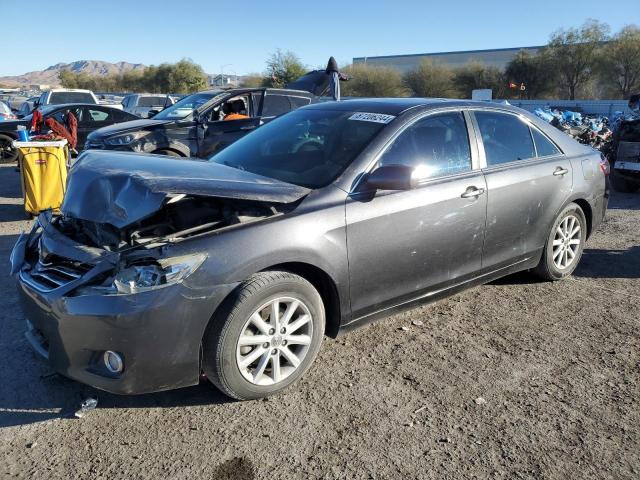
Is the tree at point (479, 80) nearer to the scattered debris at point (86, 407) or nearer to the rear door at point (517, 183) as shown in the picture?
the rear door at point (517, 183)

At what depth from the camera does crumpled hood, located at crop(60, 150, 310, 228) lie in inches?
114

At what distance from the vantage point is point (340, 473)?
2.51 metres

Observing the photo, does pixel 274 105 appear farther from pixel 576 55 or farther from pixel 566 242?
pixel 576 55

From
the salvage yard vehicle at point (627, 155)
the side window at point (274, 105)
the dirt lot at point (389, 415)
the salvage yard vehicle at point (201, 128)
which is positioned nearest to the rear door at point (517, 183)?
the dirt lot at point (389, 415)

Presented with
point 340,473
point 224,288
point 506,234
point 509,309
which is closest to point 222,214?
point 224,288

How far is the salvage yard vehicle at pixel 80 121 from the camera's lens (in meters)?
13.5

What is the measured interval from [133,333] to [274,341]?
2.67ft

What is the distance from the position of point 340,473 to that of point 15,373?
2.29 metres

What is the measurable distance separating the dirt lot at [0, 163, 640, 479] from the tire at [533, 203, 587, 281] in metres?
0.73

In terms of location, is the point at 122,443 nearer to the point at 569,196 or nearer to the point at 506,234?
the point at 506,234

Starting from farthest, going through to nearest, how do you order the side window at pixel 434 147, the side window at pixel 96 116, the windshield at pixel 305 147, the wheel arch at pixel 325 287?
1. the side window at pixel 96 116
2. the side window at pixel 434 147
3. the windshield at pixel 305 147
4. the wheel arch at pixel 325 287

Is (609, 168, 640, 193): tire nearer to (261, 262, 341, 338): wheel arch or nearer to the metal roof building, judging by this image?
(261, 262, 341, 338): wheel arch

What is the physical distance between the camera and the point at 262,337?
300 cm

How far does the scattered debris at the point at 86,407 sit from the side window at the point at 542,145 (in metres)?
4.06
